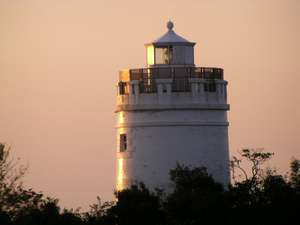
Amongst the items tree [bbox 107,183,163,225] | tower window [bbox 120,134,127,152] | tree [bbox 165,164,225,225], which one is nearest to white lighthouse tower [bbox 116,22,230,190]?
tower window [bbox 120,134,127,152]

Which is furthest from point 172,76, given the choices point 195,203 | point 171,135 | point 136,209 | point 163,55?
point 195,203

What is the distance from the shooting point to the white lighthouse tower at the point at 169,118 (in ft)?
326

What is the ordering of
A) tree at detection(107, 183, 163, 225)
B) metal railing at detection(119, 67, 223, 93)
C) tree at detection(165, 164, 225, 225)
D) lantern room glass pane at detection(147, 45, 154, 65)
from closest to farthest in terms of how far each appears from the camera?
1. tree at detection(165, 164, 225, 225)
2. tree at detection(107, 183, 163, 225)
3. metal railing at detection(119, 67, 223, 93)
4. lantern room glass pane at detection(147, 45, 154, 65)

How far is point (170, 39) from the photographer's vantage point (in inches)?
3952

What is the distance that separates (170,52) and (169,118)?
2.43 metres

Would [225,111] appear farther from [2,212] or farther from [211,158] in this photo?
Result: [2,212]

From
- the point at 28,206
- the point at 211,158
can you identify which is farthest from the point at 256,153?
the point at 28,206

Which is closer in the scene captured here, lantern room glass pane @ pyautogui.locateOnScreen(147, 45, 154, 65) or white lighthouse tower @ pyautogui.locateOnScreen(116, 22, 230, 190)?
white lighthouse tower @ pyautogui.locateOnScreen(116, 22, 230, 190)

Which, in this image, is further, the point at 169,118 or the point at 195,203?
the point at 169,118

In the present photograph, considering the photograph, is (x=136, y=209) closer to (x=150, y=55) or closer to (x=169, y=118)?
(x=169, y=118)

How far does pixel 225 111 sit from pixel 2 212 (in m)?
10.8

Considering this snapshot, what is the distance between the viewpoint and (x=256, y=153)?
98.9m

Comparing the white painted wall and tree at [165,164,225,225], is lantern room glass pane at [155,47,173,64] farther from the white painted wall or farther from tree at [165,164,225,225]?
tree at [165,164,225,225]

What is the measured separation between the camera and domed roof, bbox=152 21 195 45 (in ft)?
329
